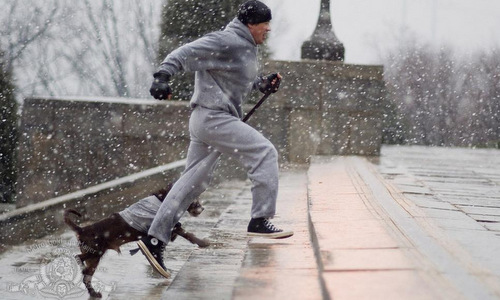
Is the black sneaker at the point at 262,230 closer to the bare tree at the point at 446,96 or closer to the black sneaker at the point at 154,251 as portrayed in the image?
the black sneaker at the point at 154,251

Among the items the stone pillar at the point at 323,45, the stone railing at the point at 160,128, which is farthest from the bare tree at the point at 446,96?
the stone railing at the point at 160,128

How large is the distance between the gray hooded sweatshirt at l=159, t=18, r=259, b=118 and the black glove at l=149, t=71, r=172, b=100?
22 centimetres

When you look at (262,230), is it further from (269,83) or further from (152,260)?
(269,83)

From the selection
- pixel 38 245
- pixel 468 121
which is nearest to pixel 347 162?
pixel 38 245

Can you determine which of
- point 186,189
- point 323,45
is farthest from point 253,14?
point 323,45

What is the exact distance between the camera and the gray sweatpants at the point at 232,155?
4.36 m

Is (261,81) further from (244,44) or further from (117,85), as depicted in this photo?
(117,85)

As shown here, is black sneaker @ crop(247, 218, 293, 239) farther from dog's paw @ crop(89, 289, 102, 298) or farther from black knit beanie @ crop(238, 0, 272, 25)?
black knit beanie @ crop(238, 0, 272, 25)

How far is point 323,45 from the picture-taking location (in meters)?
10.3

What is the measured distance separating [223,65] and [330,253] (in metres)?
1.47

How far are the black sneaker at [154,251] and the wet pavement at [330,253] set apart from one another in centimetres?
8

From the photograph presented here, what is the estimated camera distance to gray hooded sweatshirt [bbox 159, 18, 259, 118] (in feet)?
14.1

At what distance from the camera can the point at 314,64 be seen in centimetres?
985
